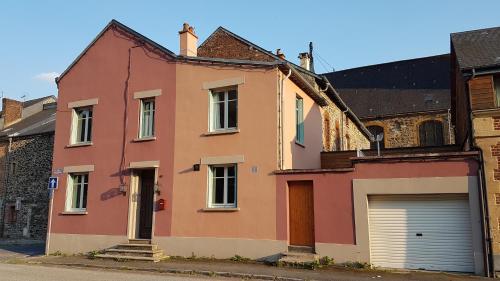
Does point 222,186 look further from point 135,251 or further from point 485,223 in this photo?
point 485,223

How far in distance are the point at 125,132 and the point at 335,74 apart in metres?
30.8

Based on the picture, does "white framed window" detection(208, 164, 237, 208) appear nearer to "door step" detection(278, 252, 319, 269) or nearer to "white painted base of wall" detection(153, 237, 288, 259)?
"white painted base of wall" detection(153, 237, 288, 259)

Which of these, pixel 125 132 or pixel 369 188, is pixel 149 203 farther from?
pixel 369 188

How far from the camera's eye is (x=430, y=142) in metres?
33.3

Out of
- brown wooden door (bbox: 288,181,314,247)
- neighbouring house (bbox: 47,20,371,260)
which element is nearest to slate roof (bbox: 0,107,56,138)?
neighbouring house (bbox: 47,20,371,260)

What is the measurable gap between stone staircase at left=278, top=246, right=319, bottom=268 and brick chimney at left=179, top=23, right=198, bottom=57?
25.2 feet

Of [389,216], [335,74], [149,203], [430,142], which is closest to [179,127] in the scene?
[149,203]

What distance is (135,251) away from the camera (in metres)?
13.6

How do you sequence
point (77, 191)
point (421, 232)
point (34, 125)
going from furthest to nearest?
1. point (34, 125)
2. point (77, 191)
3. point (421, 232)

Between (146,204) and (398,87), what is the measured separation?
28.2 metres

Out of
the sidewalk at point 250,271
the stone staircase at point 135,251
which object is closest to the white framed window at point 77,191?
the stone staircase at point 135,251

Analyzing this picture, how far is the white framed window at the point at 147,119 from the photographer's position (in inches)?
601

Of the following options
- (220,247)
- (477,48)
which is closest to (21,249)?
(220,247)

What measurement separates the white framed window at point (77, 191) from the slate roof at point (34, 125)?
6.65m
